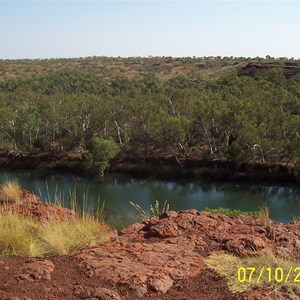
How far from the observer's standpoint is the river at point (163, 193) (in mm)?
25766

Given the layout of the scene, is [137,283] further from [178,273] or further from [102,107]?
[102,107]

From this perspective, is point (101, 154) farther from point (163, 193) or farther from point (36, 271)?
point (36, 271)

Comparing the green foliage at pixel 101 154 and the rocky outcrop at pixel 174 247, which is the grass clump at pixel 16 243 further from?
the green foliage at pixel 101 154

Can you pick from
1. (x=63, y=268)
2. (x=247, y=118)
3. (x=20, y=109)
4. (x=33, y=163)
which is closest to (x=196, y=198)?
(x=247, y=118)

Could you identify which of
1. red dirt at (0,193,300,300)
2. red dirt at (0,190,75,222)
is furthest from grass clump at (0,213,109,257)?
red dirt at (0,190,75,222)

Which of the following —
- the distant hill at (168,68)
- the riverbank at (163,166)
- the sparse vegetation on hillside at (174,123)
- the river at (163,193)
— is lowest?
the river at (163,193)

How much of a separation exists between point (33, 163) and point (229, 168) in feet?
57.6

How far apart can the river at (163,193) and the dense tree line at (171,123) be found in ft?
10.7

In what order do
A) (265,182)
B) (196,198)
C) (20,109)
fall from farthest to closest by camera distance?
1. (20,109)
2. (265,182)
3. (196,198)

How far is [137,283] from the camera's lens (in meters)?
5.41
